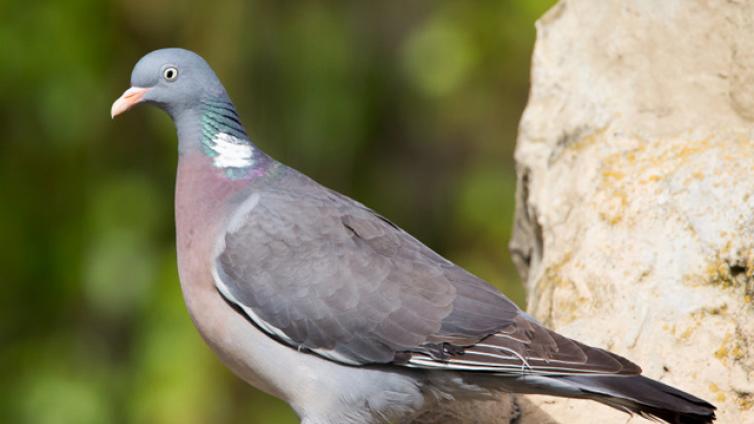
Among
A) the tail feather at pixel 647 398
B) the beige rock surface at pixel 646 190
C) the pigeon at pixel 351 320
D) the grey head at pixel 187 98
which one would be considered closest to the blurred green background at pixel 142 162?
the beige rock surface at pixel 646 190

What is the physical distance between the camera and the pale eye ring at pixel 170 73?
4176 millimetres

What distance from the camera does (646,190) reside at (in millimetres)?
4062

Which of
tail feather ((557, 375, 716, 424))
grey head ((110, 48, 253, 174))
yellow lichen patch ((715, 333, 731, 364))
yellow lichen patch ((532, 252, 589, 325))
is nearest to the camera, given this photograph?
tail feather ((557, 375, 716, 424))

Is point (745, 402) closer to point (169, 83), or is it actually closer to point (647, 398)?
point (647, 398)

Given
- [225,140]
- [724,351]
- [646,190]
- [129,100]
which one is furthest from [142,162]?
[724,351]

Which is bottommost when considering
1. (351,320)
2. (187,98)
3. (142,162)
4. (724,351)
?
(142,162)

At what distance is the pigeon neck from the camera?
4.10 meters

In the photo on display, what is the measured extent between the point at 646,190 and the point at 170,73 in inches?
72.3

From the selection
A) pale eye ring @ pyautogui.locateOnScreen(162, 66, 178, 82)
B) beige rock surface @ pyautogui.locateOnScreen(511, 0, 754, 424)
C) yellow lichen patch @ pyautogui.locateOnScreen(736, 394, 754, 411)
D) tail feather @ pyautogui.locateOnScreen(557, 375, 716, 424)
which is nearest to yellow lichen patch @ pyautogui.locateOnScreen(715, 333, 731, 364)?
beige rock surface @ pyautogui.locateOnScreen(511, 0, 754, 424)

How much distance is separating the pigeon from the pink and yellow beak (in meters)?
0.48

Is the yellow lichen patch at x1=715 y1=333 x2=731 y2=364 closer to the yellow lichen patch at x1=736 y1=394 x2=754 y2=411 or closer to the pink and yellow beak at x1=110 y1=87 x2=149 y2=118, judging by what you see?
the yellow lichen patch at x1=736 y1=394 x2=754 y2=411

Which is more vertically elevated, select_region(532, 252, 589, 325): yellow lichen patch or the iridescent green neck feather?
the iridescent green neck feather

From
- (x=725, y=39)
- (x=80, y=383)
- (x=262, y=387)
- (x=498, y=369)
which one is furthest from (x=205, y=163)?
(x=80, y=383)

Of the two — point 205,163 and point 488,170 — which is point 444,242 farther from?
point 205,163
